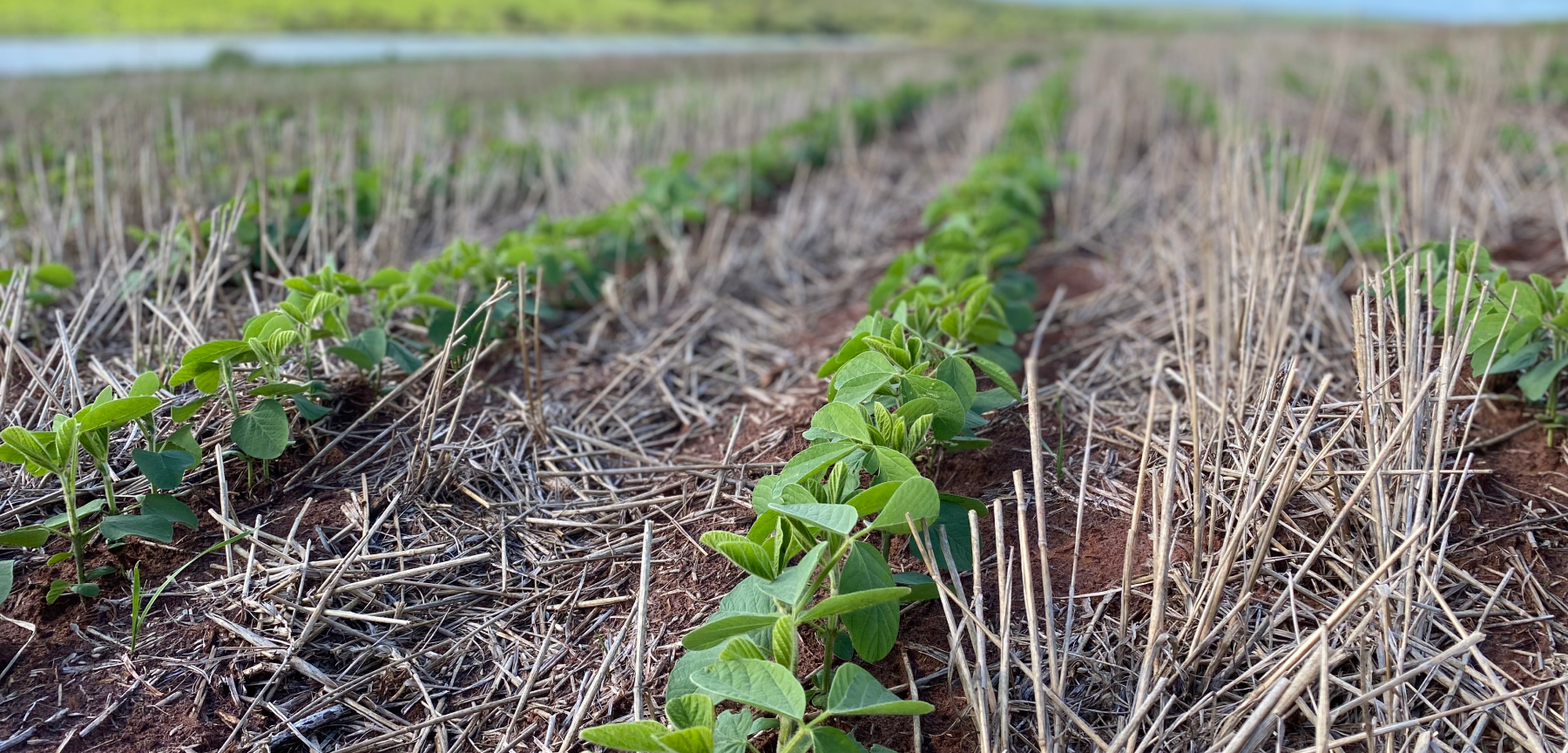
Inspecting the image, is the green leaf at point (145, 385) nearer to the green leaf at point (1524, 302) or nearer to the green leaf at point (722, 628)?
the green leaf at point (722, 628)

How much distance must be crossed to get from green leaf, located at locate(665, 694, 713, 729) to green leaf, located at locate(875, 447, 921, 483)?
450mm

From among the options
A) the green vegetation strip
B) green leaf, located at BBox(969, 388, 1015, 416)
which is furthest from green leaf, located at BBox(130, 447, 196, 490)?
green leaf, located at BBox(969, 388, 1015, 416)

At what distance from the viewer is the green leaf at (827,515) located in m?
1.28

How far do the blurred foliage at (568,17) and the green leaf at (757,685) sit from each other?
20223mm

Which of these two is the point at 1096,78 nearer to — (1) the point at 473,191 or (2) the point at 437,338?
(1) the point at 473,191

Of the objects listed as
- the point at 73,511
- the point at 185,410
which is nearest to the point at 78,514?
the point at 73,511

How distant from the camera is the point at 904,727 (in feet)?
4.75

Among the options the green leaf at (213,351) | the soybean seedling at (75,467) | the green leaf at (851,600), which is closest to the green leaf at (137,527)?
the soybean seedling at (75,467)

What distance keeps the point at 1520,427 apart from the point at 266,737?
93.3 inches

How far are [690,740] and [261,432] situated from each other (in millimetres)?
1188

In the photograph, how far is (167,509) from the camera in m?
1.73

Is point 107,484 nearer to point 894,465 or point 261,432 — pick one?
point 261,432

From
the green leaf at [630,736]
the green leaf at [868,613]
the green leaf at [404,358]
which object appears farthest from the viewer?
the green leaf at [404,358]

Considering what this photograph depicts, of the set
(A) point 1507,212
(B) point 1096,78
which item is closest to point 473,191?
(A) point 1507,212
